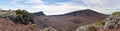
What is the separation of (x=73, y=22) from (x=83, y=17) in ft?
12.9

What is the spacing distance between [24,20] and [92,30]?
928 centimetres

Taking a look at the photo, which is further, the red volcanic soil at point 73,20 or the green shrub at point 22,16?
the red volcanic soil at point 73,20

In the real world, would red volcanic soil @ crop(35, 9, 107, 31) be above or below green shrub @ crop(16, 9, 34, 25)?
below

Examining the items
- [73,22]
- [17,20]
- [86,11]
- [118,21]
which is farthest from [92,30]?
[86,11]

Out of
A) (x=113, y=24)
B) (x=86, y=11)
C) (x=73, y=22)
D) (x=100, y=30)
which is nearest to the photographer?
(x=100, y=30)

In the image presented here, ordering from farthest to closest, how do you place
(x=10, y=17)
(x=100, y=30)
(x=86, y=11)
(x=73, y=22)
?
(x=86, y=11), (x=73, y=22), (x=10, y=17), (x=100, y=30)

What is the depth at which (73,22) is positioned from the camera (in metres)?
54.9

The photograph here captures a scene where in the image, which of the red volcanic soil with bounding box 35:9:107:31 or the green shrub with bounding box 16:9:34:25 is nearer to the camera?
the green shrub with bounding box 16:9:34:25

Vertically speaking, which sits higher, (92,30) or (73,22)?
(92,30)

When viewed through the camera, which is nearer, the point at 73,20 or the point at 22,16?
the point at 22,16

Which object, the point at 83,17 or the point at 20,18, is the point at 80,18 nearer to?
the point at 83,17

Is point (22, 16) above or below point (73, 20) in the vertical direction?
above

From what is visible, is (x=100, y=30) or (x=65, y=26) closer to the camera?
(x=100, y=30)

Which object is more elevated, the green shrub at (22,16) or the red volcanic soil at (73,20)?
the green shrub at (22,16)
